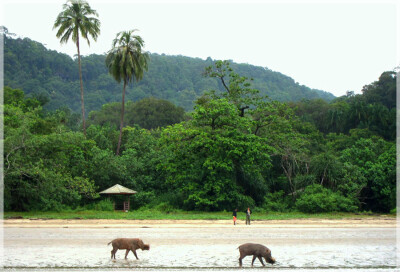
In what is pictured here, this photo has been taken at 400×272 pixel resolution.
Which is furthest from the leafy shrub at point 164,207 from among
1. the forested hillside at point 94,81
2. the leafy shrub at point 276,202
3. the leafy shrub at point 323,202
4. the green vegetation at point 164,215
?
the forested hillside at point 94,81

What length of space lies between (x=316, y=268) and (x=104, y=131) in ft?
121

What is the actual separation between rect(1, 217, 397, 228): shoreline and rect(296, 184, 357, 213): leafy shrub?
3749 mm

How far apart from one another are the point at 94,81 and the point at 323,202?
97.5 meters

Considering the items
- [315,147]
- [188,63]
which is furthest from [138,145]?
[188,63]

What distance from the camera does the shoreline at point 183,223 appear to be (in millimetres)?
24781

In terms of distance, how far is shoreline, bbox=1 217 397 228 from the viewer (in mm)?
24781

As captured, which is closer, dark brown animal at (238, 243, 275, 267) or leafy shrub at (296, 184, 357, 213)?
dark brown animal at (238, 243, 275, 267)

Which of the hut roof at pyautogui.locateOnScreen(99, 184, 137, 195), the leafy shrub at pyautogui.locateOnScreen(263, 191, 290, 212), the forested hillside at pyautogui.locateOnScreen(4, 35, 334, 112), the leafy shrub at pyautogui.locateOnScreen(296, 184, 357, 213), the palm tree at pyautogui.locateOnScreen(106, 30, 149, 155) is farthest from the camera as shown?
the forested hillside at pyautogui.locateOnScreen(4, 35, 334, 112)

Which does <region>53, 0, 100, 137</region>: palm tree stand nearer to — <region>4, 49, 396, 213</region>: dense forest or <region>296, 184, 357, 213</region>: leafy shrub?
<region>4, 49, 396, 213</region>: dense forest

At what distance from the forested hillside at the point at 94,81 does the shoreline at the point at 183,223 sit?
67899 mm

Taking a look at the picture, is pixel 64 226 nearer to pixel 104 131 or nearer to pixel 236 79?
pixel 236 79

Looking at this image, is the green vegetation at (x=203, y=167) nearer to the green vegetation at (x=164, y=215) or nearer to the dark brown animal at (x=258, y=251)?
the green vegetation at (x=164, y=215)

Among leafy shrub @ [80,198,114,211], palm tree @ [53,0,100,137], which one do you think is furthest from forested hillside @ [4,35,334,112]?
leafy shrub @ [80,198,114,211]

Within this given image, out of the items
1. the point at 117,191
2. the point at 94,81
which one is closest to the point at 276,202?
the point at 117,191
